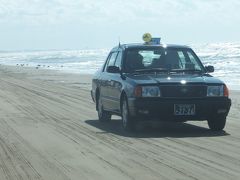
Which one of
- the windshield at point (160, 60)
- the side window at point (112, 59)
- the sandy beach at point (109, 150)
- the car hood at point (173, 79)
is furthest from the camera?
the side window at point (112, 59)

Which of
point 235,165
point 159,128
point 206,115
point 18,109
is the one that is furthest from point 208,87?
point 18,109

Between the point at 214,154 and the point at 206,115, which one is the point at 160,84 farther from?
the point at 214,154

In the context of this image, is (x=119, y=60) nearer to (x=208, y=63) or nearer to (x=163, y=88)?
(x=163, y=88)

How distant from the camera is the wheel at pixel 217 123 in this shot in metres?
12.1

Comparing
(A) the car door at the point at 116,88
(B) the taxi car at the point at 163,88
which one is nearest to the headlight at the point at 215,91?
(B) the taxi car at the point at 163,88

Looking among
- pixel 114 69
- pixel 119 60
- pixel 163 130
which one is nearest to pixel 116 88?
pixel 114 69

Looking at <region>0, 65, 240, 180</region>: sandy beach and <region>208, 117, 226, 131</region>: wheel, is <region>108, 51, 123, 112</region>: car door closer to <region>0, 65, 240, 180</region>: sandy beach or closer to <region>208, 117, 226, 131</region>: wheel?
<region>0, 65, 240, 180</region>: sandy beach

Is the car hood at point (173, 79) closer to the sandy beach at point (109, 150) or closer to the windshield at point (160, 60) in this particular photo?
the windshield at point (160, 60)

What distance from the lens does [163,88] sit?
1166cm

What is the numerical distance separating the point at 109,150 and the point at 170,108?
2.24m

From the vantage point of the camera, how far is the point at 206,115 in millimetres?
11836

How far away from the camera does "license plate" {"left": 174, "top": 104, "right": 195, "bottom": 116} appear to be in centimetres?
1167

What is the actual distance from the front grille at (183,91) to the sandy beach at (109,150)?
702mm

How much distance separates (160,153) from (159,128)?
3.54m
